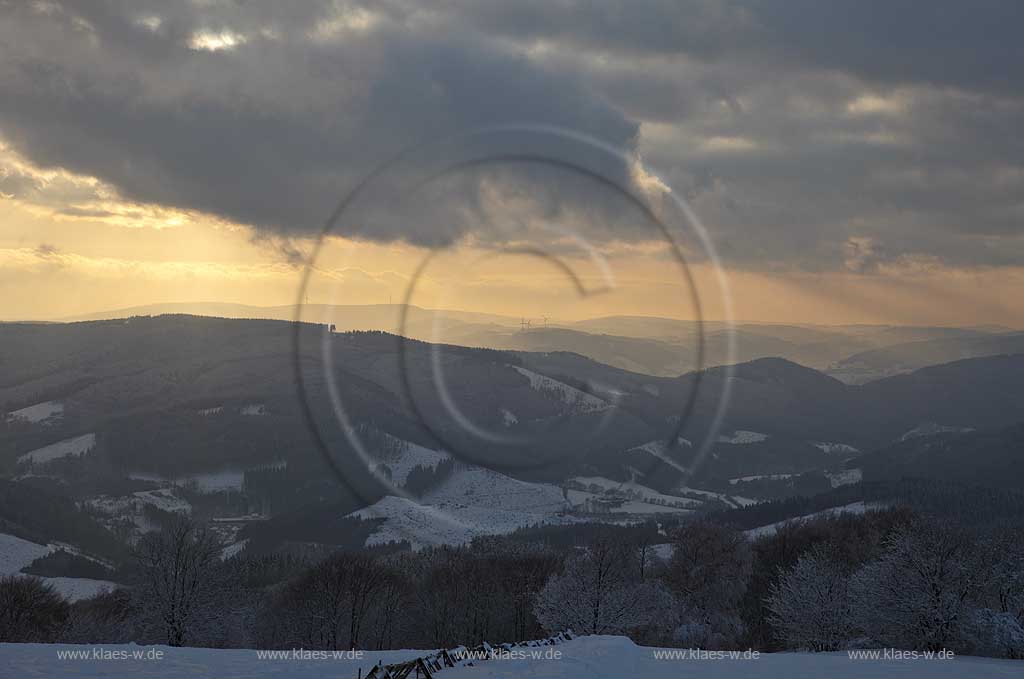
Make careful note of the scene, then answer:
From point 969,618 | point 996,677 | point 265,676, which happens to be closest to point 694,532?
point 969,618

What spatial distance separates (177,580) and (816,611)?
66151mm

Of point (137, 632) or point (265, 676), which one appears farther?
point (137, 632)

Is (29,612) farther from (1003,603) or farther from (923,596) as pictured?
(1003,603)

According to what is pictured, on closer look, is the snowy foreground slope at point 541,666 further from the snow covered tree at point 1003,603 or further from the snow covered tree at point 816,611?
the snow covered tree at point 816,611

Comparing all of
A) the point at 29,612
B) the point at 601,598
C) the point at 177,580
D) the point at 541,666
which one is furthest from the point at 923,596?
the point at 29,612

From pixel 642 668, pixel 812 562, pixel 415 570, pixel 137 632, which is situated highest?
pixel 642 668

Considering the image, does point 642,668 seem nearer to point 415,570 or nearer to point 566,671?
point 566,671

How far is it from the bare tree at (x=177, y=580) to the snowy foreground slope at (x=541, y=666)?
1797 inches

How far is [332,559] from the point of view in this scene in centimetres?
13612

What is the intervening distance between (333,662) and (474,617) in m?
91.2

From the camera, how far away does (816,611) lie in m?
91.2

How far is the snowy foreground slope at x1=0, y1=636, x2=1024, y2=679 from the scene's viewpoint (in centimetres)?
3875

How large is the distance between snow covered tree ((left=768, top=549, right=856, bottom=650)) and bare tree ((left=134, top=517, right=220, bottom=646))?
6191cm

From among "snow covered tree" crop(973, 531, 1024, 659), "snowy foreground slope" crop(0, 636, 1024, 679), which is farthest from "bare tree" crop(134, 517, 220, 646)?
"snow covered tree" crop(973, 531, 1024, 659)
